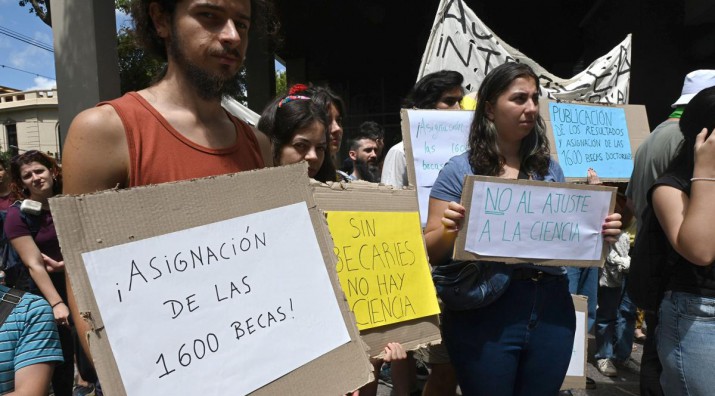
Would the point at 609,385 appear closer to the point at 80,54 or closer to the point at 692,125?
the point at 692,125

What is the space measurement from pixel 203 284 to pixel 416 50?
977 cm

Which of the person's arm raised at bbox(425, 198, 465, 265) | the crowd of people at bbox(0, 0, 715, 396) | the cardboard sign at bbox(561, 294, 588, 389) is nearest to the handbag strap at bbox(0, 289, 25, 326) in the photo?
the crowd of people at bbox(0, 0, 715, 396)

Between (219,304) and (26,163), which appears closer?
(219,304)

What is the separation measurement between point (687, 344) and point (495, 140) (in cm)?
98

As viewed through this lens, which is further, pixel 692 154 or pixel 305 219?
pixel 692 154

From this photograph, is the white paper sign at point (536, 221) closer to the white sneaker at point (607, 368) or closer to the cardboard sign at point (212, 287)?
the cardboard sign at point (212, 287)

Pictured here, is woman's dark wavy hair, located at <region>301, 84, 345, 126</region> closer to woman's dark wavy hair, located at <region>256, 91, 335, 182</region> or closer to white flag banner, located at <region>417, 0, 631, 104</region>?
woman's dark wavy hair, located at <region>256, 91, 335, 182</region>

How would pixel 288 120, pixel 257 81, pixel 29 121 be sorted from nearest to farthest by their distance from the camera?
pixel 288 120 → pixel 257 81 → pixel 29 121

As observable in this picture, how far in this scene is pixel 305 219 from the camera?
1.11 metres

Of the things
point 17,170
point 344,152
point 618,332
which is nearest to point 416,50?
point 344,152

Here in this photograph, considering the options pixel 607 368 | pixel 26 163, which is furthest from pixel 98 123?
pixel 607 368

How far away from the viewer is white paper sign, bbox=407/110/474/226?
243 centimetres

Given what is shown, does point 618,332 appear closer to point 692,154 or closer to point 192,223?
point 692,154

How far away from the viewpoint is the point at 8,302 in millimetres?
1496
